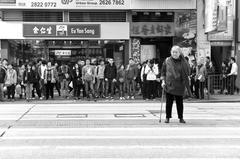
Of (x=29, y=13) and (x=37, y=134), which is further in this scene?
(x=29, y=13)

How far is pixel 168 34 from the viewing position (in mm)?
24531

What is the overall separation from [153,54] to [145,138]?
1601cm

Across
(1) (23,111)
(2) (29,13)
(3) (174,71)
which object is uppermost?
(2) (29,13)

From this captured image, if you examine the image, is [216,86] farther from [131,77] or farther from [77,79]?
[77,79]

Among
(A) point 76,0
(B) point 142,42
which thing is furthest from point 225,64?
(A) point 76,0

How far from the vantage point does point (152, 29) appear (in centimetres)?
2439

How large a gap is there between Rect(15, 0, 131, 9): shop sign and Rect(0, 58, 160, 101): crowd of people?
3.78 meters

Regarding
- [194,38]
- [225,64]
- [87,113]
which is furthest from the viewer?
[194,38]

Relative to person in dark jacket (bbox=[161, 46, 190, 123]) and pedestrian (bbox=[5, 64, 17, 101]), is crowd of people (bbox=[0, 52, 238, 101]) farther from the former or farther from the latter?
person in dark jacket (bbox=[161, 46, 190, 123])

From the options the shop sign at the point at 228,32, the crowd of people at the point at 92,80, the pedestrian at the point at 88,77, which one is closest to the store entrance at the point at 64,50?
the crowd of people at the point at 92,80

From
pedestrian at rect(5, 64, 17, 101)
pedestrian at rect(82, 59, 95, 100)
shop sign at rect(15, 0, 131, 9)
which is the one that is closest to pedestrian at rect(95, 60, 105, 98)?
pedestrian at rect(82, 59, 95, 100)

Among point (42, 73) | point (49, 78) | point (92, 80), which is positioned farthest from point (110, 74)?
point (42, 73)

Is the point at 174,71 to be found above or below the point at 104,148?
above

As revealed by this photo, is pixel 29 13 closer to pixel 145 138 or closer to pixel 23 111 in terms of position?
pixel 23 111
